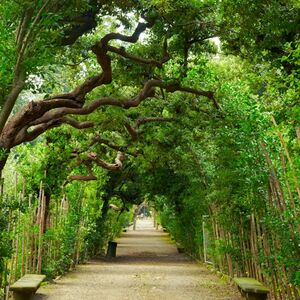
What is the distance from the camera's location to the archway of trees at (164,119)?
19.9 ft

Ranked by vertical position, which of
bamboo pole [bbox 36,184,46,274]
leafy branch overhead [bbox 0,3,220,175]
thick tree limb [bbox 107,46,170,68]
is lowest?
bamboo pole [bbox 36,184,46,274]

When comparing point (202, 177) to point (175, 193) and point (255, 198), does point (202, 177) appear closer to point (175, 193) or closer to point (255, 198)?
point (255, 198)

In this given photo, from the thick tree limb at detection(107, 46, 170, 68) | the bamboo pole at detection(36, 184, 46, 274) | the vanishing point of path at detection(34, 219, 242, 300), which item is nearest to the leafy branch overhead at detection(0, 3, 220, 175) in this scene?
the thick tree limb at detection(107, 46, 170, 68)

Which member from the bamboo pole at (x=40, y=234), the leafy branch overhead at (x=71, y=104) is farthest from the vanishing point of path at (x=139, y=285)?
the leafy branch overhead at (x=71, y=104)

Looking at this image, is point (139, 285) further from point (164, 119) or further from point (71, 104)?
point (71, 104)

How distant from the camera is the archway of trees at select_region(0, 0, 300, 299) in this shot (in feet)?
19.9

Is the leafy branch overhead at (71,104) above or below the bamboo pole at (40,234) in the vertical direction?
above

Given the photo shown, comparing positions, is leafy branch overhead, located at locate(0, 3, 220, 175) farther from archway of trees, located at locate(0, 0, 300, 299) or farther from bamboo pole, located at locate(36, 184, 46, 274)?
bamboo pole, located at locate(36, 184, 46, 274)

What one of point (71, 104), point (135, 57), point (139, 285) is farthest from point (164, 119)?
point (71, 104)

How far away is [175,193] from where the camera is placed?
2047cm

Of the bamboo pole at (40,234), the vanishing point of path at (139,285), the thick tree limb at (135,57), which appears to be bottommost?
the vanishing point of path at (139,285)

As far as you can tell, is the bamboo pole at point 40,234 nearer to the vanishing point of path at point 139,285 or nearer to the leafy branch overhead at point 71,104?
the vanishing point of path at point 139,285

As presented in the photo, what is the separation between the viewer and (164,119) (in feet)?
41.1

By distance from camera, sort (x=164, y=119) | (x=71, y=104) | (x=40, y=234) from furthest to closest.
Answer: (x=164, y=119) < (x=40, y=234) < (x=71, y=104)
